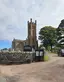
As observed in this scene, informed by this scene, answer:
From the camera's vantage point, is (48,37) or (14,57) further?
(48,37)

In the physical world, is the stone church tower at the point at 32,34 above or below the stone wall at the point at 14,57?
above

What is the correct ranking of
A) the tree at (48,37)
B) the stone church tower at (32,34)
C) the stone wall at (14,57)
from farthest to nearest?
the stone church tower at (32,34) → the tree at (48,37) → the stone wall at (14,57)

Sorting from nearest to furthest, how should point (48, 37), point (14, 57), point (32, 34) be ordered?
point (14, 57)
point (48, 37)
point (32, 34)

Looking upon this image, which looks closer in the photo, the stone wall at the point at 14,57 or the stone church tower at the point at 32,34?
the stone wall at the point at 14,57

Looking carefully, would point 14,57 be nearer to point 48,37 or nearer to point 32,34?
point 48,37

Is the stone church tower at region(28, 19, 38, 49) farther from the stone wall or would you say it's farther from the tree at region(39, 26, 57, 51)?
the stone wall

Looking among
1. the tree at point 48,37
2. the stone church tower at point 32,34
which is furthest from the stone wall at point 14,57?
the stone church tower at point 32,34

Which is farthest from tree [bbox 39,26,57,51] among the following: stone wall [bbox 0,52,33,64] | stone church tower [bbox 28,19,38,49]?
stone wall [bbox 0,52,33,64]

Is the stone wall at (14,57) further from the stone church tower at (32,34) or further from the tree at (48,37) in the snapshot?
the stone church tower at (32,34)

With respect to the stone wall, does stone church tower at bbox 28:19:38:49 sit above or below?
above

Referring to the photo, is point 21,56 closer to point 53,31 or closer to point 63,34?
point 63,34

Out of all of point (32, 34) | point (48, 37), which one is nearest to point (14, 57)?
point (48, 37)

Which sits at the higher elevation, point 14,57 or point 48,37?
point 48,37

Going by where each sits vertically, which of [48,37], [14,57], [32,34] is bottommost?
[14,57]
